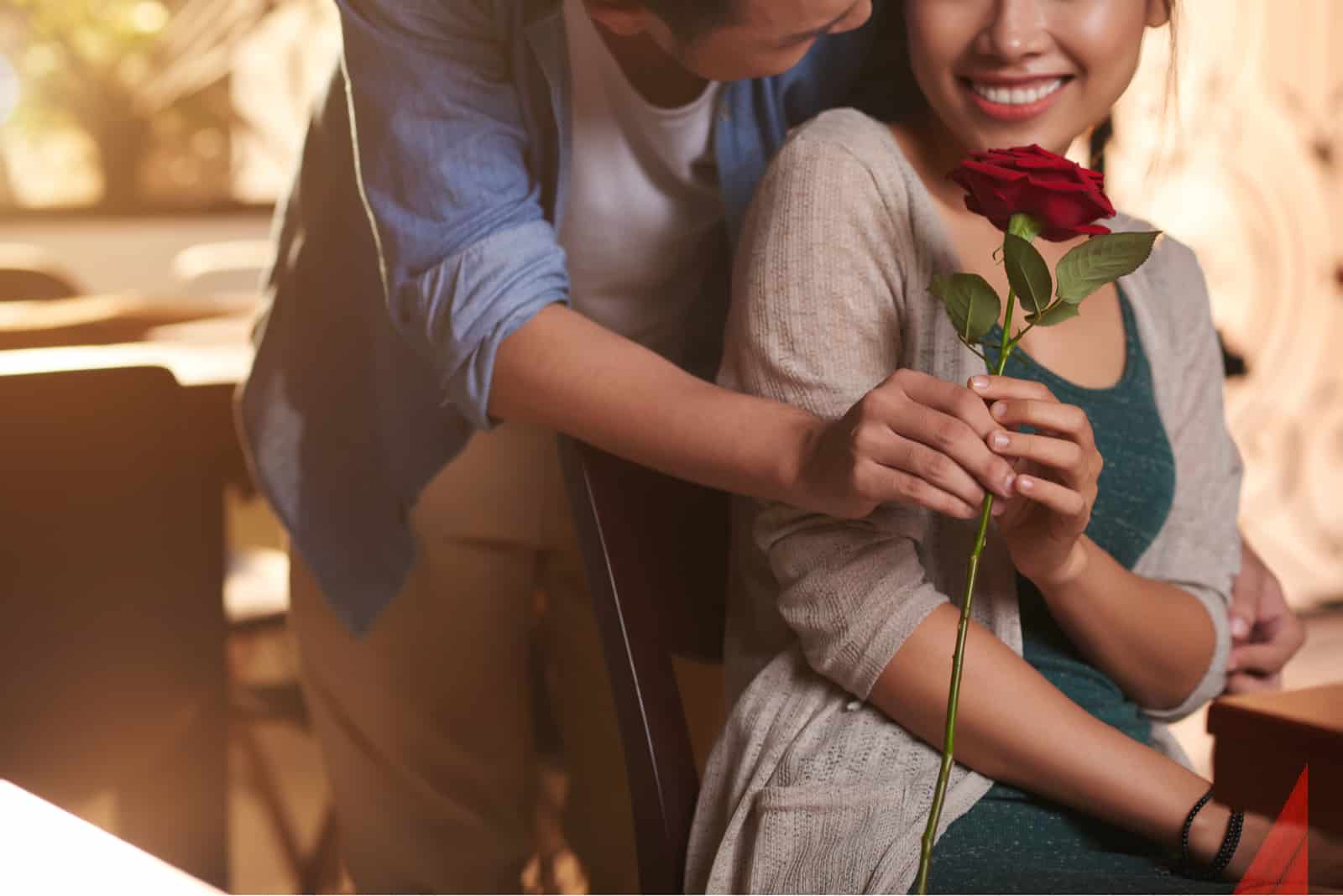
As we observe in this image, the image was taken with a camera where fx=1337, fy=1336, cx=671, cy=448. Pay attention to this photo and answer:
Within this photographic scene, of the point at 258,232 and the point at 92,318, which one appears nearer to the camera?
the point at 92,318

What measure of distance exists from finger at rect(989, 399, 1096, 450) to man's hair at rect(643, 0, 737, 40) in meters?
0.26

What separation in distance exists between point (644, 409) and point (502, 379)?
0.09m

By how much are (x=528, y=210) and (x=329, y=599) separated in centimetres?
42

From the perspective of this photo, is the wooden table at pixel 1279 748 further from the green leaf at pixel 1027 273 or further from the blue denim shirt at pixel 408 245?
the blue denim shirt at pixel 408 245

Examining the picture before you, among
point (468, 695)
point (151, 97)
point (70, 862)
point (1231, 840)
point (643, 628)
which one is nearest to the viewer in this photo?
point (70, 862)

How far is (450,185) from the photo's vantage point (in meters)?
0.76

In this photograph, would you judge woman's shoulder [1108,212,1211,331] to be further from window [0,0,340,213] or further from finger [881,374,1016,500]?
window [0,0,340,213]

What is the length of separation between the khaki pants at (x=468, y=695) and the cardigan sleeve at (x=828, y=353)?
350mm

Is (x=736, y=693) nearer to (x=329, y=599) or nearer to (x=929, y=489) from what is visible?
(x=929, y=489)

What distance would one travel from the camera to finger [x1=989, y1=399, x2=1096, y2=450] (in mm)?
565

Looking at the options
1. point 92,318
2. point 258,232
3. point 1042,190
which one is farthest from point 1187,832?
point 258,232

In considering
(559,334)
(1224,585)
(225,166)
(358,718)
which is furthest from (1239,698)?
(225,166)

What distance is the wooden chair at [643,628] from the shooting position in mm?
749

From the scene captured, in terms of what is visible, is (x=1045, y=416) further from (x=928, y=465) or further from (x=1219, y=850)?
(x=1219, y=850)
